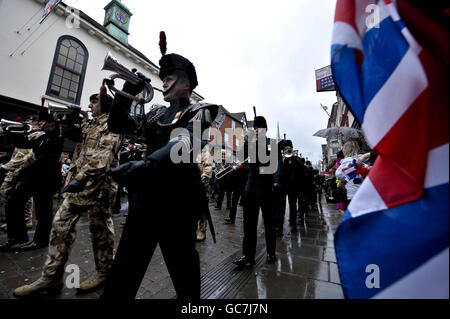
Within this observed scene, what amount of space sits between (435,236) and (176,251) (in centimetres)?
129

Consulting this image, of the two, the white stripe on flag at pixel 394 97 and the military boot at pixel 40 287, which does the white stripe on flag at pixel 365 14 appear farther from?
the military boot at pixel 40 287

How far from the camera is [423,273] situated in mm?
594

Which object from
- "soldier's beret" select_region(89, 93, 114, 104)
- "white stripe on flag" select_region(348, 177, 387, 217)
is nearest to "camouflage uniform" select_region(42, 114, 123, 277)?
"soldier's beret" select_region(89, 93, 114, 104)

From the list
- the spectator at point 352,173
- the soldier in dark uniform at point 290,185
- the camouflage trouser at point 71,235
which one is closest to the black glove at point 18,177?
the camouflage trouser at point 71,235

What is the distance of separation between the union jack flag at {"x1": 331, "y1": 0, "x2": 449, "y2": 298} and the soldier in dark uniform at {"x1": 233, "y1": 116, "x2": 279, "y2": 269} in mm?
2131

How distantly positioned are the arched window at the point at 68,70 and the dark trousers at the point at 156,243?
39.7ft

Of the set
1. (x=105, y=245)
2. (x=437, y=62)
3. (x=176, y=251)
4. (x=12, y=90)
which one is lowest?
(x=105, y=245)

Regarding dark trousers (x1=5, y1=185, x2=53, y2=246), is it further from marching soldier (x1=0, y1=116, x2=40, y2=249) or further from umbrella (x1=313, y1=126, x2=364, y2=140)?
umbrella (x1=313, y1=126, x2=364, y2=140)

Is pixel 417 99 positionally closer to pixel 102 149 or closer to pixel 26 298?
pixel 102 149

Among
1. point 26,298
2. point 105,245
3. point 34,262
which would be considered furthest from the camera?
point 34,262

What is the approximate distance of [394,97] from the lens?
72 cm

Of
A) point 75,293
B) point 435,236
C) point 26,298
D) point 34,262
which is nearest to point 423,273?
point 435,236

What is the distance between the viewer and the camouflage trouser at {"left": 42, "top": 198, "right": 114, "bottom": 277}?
1.88 metres

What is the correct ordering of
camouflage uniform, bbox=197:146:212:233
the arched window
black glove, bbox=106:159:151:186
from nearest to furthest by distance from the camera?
black glove, bbox=106:159:151:186, camouflage uniform, bbox=197:146:212:233, the arched window
